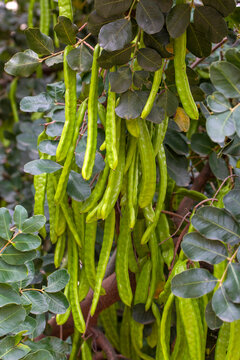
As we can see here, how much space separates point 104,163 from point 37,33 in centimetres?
29

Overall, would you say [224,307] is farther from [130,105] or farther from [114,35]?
[114,35]

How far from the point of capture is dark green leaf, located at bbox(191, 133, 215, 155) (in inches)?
49.7

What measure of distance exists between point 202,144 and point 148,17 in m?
0.52

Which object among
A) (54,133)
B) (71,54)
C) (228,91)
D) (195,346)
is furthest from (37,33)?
(195,346)

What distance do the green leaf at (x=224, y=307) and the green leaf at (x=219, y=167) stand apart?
0.47m

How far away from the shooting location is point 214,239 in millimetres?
821

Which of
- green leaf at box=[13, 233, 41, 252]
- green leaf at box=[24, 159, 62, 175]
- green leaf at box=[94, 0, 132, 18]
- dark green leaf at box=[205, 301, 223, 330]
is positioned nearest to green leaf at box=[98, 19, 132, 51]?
green leaf at box=[94, 0, 132, 18]

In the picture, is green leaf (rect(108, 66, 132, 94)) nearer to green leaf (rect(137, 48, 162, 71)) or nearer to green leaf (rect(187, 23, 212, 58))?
green leaf (rect(137, 48, 162, 71))

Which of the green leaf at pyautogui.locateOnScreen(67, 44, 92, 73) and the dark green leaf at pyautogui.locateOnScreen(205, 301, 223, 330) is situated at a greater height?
the green leaf at pyautogui.locateOnScreen(67, 44, 92, 73)

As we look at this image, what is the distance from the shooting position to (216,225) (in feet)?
2.72

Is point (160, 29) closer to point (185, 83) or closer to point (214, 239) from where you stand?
point (185, 83)

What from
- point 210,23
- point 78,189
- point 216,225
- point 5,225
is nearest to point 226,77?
point 210,23

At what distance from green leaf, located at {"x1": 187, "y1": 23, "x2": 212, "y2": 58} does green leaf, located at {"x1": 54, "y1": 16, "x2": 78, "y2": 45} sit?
0.72 feet

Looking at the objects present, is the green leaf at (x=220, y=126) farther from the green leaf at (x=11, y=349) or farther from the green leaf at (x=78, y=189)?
the green leaf at (x=11, y=349)
